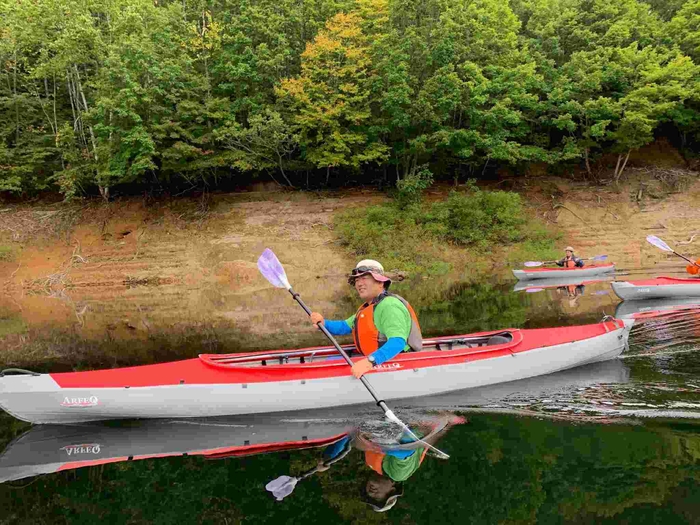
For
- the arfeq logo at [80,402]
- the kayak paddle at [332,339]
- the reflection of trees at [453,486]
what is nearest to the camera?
the reflection of trees at [453,486]

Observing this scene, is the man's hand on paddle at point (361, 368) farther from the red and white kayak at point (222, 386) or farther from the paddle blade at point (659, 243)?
the paddle blade at point (659, 243)

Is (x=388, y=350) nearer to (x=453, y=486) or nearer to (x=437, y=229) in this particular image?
(x=453, y=486)

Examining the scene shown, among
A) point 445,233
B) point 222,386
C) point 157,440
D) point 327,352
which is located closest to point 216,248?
point 445,233

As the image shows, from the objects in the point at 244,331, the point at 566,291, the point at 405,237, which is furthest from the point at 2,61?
the point at 566,291

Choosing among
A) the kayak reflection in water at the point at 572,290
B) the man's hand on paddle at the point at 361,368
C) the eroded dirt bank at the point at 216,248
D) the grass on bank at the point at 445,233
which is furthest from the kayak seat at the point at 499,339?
the grass on bank at the point at 445,233

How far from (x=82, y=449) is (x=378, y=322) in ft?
11.5

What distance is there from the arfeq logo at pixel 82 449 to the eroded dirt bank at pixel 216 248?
635cm

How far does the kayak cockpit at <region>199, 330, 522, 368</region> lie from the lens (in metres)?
6.44

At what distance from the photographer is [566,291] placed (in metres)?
15.1

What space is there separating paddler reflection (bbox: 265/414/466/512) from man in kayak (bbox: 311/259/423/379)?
2.82ft

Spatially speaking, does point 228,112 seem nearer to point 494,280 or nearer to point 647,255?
point 494,280

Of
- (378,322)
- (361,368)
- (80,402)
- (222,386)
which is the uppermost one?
(378,322)

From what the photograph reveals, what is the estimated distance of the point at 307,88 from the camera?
22453mm

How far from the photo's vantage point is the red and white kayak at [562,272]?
16984mm
